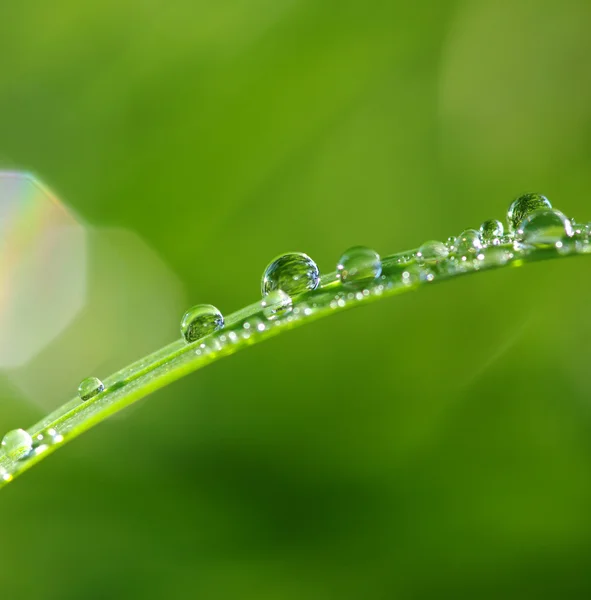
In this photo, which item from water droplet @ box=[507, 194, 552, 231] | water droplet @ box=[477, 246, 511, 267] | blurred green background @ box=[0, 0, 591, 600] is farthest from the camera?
blurred green background @ box=[0, 0, 591, 600]

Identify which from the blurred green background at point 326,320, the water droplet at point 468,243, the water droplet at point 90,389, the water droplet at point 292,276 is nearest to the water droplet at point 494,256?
the water droplet at point 468,243

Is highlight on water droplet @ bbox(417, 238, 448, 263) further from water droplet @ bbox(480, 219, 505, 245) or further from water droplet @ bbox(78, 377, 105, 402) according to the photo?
water droplet @ bbox(78, 377, 105, 402)

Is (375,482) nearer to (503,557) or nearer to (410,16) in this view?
(503,557)

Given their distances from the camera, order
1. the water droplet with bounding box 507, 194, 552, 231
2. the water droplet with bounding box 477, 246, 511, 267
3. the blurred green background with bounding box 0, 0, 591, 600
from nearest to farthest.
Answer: the water droplet with bounding box 477, 246, 511, 267 < the water droplet with bounding box 507, 194, 552, 231 < the blurred green background with bounding box 0, 0, 591, 600

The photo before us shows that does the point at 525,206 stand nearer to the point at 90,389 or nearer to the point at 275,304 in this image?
the point at 275,304

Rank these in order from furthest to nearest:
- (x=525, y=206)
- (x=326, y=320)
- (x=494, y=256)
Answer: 1. (x=326, y=320)
2. (x=525, y=206)
3. (x=494, y=256)

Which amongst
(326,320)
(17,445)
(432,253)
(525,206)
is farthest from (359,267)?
(326,320)

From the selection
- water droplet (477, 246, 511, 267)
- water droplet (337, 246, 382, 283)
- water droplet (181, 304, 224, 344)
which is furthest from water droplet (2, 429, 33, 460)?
water droplet (477, 246, 511, 267)
